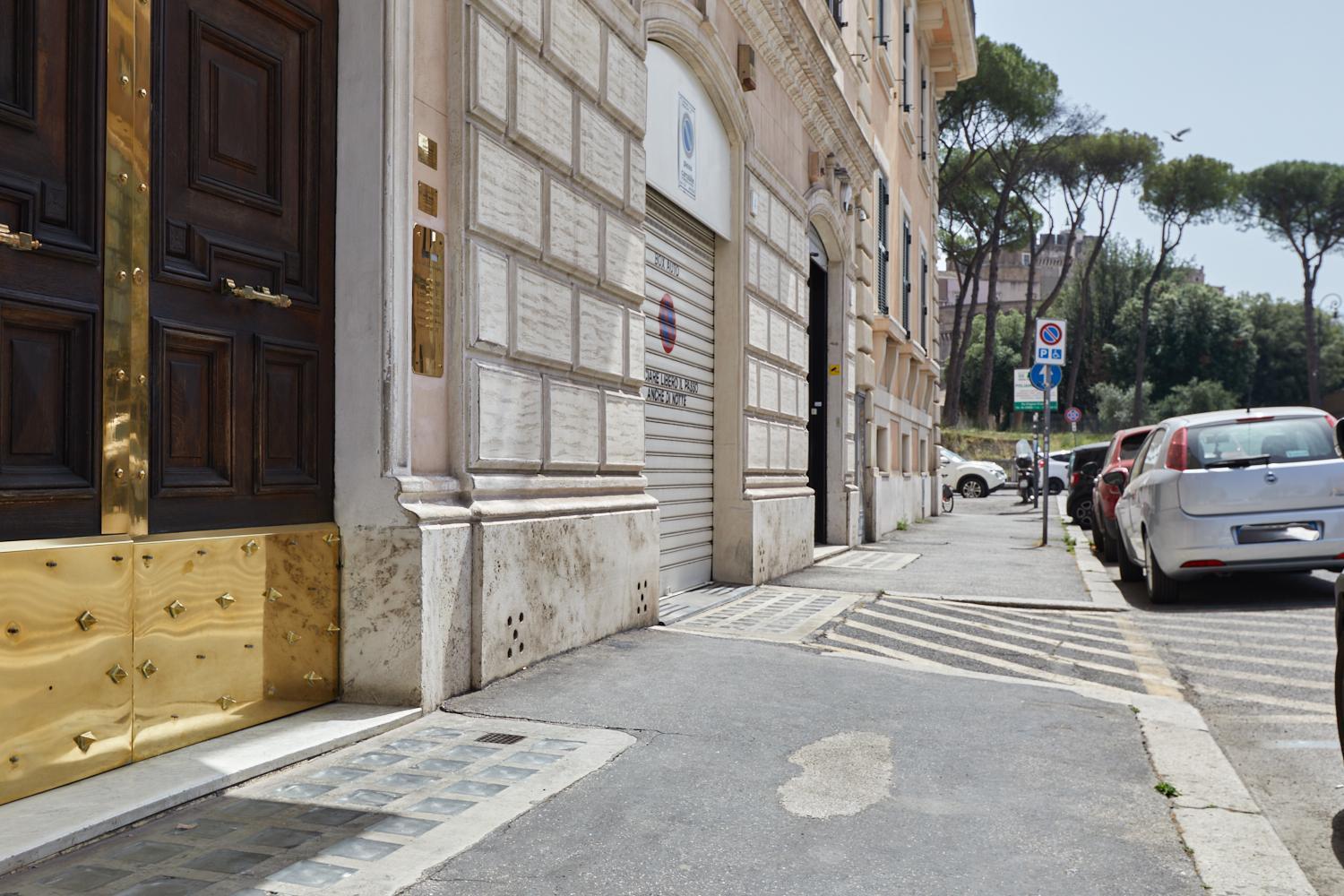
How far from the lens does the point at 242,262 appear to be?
14.5 feet

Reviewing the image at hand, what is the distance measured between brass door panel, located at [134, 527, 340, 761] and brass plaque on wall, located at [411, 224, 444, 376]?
0.88 meters

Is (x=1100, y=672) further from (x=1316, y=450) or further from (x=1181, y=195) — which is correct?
(x=1181, y=195)

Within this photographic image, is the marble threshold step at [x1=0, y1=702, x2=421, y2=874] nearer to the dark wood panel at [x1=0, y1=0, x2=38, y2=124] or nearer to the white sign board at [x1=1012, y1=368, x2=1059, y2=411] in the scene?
the dark wood panel at [x1=0, y1=0, x2=38, y2=124]

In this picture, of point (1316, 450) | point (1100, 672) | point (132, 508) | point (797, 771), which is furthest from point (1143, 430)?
point (132, 508)

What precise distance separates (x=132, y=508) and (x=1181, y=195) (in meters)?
55.0

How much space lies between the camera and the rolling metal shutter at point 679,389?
8586mm

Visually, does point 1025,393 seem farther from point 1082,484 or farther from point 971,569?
point 971,569

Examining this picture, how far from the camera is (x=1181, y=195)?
51.9 metres

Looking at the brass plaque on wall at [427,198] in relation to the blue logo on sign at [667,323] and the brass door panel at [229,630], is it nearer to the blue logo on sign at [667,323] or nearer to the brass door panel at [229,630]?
the brass door panel at [229,630]

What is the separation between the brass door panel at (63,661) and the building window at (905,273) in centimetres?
1839

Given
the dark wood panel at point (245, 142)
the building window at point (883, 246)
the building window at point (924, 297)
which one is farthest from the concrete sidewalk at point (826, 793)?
the building window at point (924, 297)

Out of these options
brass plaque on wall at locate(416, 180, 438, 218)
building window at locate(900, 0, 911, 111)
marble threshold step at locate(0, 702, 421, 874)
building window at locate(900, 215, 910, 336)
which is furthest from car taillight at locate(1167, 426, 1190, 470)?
building window at locate(900, 0, 911, 111)

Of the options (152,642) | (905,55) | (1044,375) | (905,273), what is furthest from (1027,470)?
(152,642)

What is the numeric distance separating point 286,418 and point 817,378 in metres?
10.4
